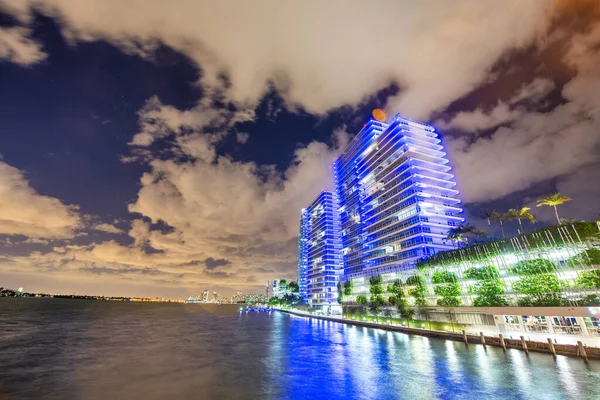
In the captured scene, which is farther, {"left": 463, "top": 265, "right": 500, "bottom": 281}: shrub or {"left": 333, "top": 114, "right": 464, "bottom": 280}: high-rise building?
{"left": 333, "top": 114, "right": 464, "bottom": 280}: high-rise building

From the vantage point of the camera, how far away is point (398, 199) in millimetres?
122438

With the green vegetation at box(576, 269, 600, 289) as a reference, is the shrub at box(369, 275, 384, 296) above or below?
above

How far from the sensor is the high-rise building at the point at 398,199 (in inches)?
4390

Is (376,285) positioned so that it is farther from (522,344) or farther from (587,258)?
(587,258)

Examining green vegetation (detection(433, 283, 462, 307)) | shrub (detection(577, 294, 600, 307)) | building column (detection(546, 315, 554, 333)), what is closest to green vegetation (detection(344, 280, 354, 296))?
green vegetation (detection(433, 283, 462, 307))

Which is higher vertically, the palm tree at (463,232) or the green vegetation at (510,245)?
the palm tree at (463,232)

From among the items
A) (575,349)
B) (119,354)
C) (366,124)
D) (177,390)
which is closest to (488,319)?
(575,349)

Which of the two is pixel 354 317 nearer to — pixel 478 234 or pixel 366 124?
pixel 478 234

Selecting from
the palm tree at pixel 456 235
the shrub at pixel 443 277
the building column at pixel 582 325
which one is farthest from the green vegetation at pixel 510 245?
the palm tree at pixel 456 235

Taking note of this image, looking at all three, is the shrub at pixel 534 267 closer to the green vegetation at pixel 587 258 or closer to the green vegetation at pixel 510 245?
the green vegetation at pixel 510 245

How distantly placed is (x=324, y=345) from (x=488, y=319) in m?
38.4

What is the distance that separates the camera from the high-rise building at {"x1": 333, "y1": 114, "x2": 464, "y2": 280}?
366 feet

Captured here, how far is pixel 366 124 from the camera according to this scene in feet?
535

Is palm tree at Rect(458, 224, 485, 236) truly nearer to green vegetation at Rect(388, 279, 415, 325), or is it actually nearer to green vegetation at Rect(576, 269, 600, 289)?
green vegetation at Rect(388, 279, 415, 325)
